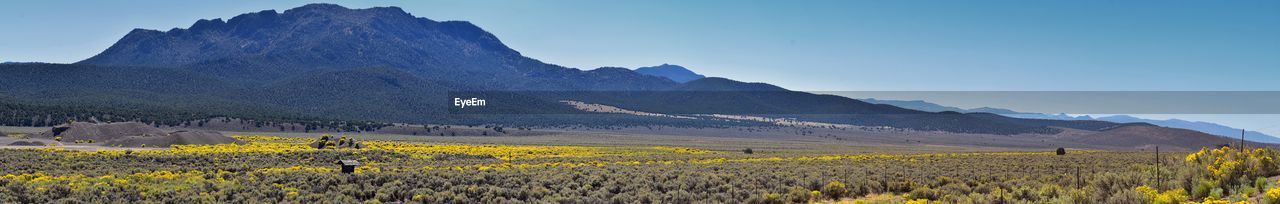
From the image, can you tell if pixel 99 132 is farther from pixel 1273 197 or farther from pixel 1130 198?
pixel 1273 197

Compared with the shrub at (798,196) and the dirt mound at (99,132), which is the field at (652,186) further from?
the dirt mound at (99,132)

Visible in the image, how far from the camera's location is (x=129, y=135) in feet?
187

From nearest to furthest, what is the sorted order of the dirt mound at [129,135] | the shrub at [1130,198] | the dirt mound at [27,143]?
the shrub at [1130,198]
the dirt mound at [27,143]
the dirt mound at [129,135]

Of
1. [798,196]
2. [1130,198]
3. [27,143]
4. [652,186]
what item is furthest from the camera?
[27,143]

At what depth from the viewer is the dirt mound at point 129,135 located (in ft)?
169

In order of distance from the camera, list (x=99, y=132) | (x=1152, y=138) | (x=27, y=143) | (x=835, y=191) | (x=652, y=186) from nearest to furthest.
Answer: (x=835, y=191) → (x=652, y=186) → (x=27, y=143) → (x=99, y=132) → (x=1152, y=138)

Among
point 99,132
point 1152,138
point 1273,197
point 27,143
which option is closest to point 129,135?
point 99,132

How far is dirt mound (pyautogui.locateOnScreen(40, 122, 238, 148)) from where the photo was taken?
51438mm

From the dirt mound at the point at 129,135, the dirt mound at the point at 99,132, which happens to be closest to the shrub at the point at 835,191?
the dirt mound at the point at 129,135

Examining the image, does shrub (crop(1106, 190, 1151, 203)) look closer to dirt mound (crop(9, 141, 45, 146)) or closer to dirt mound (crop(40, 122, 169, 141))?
dirt mound (crop(9, 141, 45, 146))

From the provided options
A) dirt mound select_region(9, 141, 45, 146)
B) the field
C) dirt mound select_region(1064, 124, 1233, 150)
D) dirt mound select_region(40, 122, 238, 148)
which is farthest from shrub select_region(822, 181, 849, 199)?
dirt mound select_region(1064, 124, 1233, 150)

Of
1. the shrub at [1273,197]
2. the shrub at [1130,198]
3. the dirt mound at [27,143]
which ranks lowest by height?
the dirt mound at [27,143]

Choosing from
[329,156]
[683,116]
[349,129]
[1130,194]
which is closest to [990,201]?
[1130,194]

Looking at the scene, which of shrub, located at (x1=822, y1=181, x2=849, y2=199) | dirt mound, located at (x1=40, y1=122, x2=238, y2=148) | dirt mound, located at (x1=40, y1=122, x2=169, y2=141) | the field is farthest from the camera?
dirt mound, located at (x1=40, y1=122, x2=169, y2=141)
